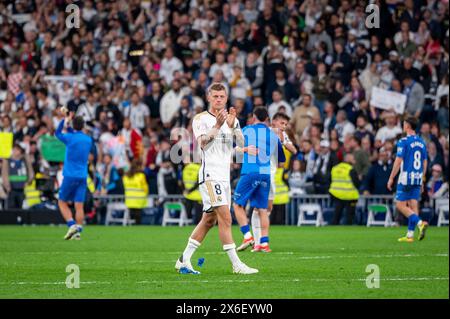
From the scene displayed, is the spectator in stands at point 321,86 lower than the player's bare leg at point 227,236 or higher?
higher

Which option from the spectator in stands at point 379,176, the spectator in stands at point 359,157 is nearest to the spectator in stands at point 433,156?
the spectator in stands at point 379,176

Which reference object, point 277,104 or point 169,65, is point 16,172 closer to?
point 169,65

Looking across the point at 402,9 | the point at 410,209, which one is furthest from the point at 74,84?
the point at 410,209

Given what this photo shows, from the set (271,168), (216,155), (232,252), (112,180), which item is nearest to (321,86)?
(112,180)

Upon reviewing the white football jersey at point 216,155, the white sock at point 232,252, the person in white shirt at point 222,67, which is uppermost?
the person in white shirt at point 222,67

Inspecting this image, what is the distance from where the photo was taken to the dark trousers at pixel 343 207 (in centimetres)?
2830

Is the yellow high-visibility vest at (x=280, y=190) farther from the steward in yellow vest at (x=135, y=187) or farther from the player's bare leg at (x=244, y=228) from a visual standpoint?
the player's bare leg at (x=244, y=228)

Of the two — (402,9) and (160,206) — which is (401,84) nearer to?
(402,9)

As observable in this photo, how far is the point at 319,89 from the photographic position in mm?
29688

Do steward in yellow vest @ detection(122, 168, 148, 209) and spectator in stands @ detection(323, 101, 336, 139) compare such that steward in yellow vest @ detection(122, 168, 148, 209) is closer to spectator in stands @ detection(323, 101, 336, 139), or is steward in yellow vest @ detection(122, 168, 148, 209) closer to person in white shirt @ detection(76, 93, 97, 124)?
person in white shirt @ detection(76, 93, 97, 124)

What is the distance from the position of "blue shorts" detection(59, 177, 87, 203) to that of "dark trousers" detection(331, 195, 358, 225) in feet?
27.1

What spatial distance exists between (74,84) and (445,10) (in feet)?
38.7

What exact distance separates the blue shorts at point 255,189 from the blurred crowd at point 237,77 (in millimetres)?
7842

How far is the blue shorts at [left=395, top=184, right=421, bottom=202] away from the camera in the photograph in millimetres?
21245
